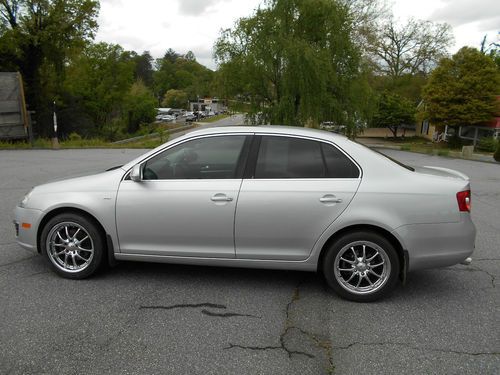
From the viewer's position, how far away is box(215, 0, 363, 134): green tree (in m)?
23.8

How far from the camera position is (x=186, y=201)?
3.91 m

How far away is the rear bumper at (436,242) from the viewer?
12.1ft

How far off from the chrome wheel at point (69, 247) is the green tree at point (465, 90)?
32.3 m

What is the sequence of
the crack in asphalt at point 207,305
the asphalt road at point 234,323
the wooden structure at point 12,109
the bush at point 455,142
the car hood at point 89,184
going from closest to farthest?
the asphalt road at point 234,323
the crack in asphalt at point 207,305
the car hood at point 89,184
the wooden structure at point 12,109
the bush at point 455,142

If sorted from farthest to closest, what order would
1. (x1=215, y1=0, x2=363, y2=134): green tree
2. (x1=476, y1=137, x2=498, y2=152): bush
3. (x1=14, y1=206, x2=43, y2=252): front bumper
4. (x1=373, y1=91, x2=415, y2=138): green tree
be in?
(x1=373, y1=91, x2=415, y2=138): green tree, (x1=476, y1=137, x2=498, y2=152): bush, (x1=215, y1=0, x2=363, y2=134): green tree, (x1=14, y1=206, x2=43, y2=252): front bumper

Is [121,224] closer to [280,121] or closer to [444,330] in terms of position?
[444,330]

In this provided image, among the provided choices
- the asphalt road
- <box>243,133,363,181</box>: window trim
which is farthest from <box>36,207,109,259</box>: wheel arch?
<box>243,133,363,181</box>: window trim

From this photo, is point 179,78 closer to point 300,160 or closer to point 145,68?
point 145,68

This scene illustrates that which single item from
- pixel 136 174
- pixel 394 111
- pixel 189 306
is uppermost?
pixel 394 111

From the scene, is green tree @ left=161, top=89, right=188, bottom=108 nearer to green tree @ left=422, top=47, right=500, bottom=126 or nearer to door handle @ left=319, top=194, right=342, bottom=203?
green tree @ left=422, top=47, right=500, bottom=126

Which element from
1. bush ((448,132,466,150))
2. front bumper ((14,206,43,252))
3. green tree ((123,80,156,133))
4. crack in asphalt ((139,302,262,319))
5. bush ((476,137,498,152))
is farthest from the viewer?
green tree ((123,80,156,133))

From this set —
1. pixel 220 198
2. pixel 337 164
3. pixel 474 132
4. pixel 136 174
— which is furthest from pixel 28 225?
pixel 474 132

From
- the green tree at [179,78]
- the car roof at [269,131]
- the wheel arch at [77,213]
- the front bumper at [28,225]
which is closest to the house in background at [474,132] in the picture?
the car roof at [269,131]

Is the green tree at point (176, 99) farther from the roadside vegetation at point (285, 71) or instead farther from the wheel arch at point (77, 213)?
the wheel arch at point (77, 213)
